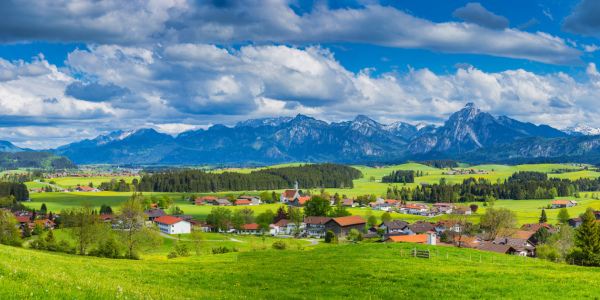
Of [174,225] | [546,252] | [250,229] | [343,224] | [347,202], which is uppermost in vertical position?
[546,252]

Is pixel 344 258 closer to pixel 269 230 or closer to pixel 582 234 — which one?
pixel 582 234

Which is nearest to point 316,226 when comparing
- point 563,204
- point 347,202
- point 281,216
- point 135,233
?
point 281,216

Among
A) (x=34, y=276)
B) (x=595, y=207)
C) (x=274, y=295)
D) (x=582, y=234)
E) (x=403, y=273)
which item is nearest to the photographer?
(x=34, y=276)

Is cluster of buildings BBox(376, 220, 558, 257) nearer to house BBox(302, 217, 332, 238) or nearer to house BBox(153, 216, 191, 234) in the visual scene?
house BBox(302, 217, 332, 238)

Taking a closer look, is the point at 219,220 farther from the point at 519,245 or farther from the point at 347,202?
the point at 347,202

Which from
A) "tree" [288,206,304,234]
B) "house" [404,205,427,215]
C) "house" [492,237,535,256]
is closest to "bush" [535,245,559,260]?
"house" [492,237,535,256]

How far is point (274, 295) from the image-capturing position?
64.1ft

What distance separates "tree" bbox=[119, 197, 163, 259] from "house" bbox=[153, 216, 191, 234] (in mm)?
45938

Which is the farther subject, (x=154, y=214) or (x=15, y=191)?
(x=15, y=191)

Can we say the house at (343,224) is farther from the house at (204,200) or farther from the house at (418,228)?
the house at (204,200)

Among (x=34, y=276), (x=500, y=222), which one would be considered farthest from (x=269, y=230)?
(x=34, y=276)

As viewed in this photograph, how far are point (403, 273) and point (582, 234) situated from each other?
4313cm

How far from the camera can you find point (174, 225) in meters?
108

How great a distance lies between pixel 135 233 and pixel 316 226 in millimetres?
65584
